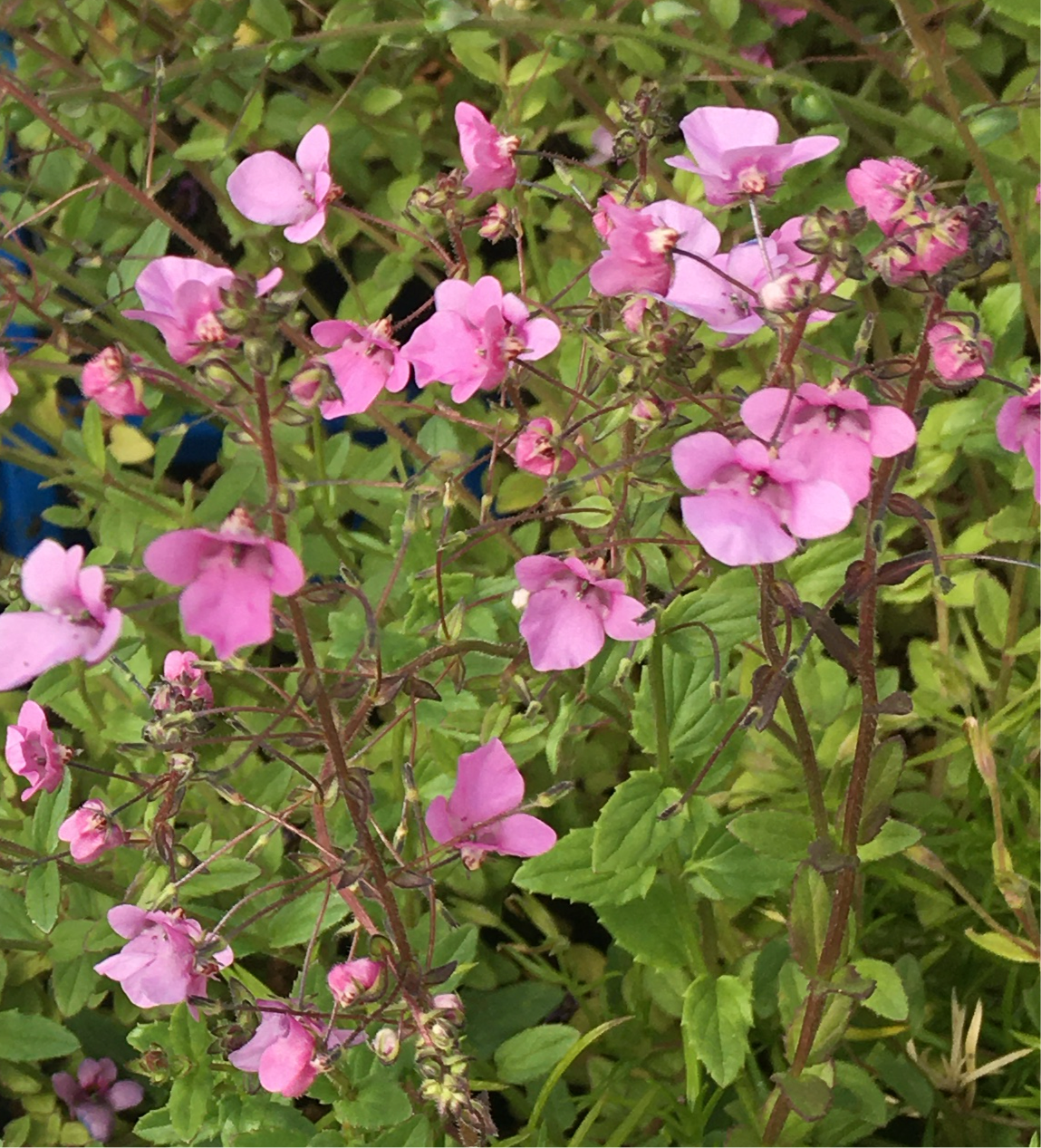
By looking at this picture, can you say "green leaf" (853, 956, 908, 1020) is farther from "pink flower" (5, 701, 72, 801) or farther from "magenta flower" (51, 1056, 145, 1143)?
"magenta flower" (51, 1056, 145, 1143)

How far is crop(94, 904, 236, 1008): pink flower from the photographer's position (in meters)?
0.67

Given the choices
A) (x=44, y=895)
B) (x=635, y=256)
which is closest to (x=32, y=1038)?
(x=44, y=895)

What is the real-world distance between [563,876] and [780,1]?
2.78 feet

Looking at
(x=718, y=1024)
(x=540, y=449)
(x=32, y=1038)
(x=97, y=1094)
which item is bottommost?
(x=97, y=1094)

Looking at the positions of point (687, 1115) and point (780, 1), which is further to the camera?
point (780, 1)

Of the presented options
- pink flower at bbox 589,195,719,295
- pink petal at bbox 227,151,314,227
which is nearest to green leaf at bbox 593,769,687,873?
pink flower at bbox 589,195,719,295

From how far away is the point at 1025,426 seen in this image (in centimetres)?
62

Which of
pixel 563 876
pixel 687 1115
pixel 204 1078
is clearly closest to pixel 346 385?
pixel 563 876

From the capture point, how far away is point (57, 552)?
54 cm

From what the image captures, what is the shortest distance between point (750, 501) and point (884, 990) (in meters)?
0.42

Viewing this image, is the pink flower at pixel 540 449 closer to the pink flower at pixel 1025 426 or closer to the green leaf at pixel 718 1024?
the pink flower at pixel 1025 426

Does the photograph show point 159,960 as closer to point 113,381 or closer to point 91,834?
point 91,834

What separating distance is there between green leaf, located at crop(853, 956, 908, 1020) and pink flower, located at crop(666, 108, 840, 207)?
0.51 m

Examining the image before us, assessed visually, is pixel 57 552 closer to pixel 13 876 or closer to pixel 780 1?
pixel 13 876
